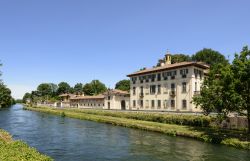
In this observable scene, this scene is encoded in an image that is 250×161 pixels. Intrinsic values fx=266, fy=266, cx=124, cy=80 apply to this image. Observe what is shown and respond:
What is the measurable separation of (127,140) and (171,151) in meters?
7.69

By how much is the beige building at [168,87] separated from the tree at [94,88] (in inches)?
3384

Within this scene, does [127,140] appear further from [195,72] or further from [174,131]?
[195,72]

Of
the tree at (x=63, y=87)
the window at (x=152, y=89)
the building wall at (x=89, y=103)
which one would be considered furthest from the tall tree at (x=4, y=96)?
the tree at (x=63, y=87)

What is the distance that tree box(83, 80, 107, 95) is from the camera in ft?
501

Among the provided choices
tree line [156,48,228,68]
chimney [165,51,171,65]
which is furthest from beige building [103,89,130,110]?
tree line [156,48,228,68]

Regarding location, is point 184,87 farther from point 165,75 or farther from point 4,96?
point 4,96

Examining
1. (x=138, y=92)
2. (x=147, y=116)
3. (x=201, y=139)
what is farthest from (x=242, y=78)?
(x=138, y=92)

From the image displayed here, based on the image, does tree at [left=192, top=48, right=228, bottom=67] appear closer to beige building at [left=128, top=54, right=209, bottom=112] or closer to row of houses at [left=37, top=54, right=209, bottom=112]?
row of houses at [left=37, top=54, right=209, bottom=112]

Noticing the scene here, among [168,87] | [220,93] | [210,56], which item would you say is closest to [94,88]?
[210,56]

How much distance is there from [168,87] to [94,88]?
99.0 metres

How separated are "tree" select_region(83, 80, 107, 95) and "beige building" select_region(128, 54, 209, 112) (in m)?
85.9

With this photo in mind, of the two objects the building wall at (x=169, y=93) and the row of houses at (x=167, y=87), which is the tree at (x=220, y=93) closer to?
the row of houses at (x=167, y=87)

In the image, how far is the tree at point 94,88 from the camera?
153 meters

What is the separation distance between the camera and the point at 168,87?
57.9 m
